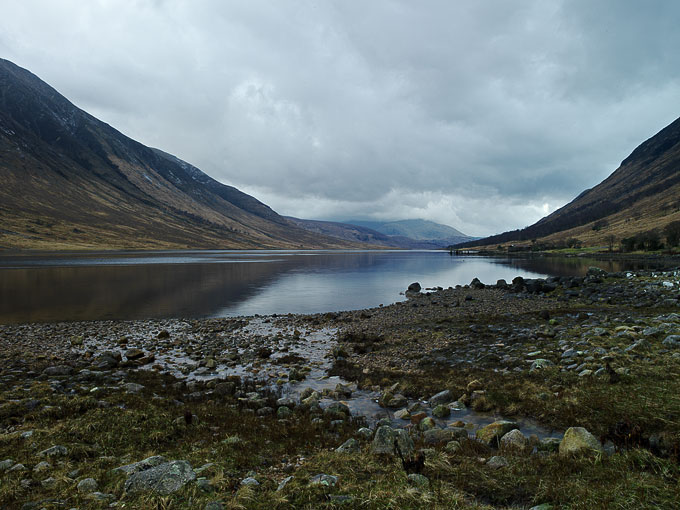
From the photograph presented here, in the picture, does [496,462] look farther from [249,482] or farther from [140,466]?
[140,466]

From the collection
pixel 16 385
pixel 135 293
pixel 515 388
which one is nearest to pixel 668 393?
pixel 515 388

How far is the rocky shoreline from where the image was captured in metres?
6.49

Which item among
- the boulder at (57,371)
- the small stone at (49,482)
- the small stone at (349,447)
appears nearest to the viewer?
the small stone at (49,482)

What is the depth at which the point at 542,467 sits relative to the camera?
7.20m

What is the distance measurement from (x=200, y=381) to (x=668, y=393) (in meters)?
17.4

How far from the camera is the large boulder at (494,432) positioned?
9.11 metres

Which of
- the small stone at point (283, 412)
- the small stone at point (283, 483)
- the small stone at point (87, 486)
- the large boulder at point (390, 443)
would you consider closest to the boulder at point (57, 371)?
the small stone at point (283, 412)

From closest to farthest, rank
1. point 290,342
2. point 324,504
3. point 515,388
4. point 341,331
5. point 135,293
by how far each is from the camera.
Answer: point 324,504 < point 515,388 < point 290,342 < point 341,331 < point 135,293

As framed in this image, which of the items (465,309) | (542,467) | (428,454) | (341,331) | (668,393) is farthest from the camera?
(465,309)

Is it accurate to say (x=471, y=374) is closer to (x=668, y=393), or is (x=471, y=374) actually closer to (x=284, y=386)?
(x=668, y=393)

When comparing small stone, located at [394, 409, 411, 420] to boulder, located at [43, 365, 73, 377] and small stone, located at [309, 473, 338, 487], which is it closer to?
small stone, located at [309, 473, 338, 487]

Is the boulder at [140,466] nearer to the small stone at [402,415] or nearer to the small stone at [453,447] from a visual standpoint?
the small stone at [453,447]

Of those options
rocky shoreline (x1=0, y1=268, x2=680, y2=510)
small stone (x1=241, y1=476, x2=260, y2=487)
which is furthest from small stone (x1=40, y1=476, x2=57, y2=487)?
small stone (x1=241, y1=476, x2=260, y2=487)

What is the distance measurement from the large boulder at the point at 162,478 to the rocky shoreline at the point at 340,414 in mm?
32
